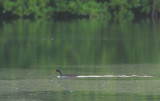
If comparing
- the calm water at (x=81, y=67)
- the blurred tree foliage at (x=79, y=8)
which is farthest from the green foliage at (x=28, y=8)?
the calm water at (x=81, y=67)

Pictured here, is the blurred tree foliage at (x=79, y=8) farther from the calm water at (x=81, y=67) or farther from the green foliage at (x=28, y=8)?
the calm water at (x=81, y=67)

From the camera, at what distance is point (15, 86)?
2142cm

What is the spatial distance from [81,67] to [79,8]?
50.5 m

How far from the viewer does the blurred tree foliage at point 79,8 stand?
74.9m

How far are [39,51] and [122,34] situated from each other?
13.4 meters

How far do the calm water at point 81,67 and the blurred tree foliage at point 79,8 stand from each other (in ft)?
101

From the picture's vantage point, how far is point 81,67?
2655 cm

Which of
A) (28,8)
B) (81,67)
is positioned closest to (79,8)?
(28,8)

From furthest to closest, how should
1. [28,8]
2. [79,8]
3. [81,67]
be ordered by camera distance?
1. [79,8]
2. [28,8]
3. [81,67]

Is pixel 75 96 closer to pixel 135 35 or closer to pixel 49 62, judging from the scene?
pixel 49 62

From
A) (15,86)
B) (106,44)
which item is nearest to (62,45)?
(106,44)

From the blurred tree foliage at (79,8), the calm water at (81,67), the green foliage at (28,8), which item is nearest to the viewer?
the calm water at (81,67)

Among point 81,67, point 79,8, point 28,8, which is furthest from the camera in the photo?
point 79,8

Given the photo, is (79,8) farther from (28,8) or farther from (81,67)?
(81,67)
